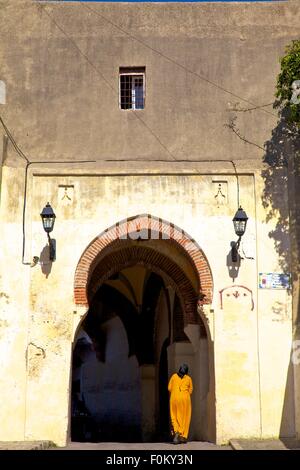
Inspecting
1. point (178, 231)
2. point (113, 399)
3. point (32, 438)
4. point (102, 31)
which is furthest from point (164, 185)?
point (113, 399)

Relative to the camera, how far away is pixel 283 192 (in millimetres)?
12336

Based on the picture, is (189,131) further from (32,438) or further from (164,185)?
(32,438)

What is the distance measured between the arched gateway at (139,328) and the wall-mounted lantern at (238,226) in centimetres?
47

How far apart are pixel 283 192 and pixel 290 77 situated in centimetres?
175

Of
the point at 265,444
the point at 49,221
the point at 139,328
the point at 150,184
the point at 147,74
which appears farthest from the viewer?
the point at 139,328

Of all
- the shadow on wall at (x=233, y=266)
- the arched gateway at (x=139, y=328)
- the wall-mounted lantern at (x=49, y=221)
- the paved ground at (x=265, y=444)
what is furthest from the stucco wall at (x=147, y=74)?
the paved ground at (x=265, y=444)

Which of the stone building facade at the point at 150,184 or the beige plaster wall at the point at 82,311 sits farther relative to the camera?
the stone building facade at the point at 150,184

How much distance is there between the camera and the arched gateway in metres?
12.2

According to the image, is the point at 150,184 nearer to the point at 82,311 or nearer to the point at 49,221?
the point at 49,221

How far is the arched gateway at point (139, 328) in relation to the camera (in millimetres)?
12203

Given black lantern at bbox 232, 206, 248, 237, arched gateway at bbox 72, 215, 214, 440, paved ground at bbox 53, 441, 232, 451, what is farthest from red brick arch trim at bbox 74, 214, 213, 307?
paved ground at bbox 53, 441, 232, 451

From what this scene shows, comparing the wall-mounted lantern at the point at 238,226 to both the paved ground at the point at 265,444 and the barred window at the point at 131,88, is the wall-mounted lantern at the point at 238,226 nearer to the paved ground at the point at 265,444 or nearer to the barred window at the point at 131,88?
the barred window at the point at 131,88

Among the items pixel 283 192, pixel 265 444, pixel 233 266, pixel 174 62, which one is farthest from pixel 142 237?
pixel 265 444
